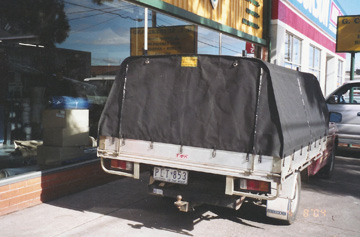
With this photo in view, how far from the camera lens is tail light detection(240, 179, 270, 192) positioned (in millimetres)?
4031

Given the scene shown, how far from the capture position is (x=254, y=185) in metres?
4.07

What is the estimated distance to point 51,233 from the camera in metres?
4.51

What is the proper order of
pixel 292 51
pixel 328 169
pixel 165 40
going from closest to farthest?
pixel 328 169, pixel 165 40, pixel 292 51

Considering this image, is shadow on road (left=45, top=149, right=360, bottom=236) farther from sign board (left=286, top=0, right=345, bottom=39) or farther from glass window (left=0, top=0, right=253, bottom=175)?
sign board (left=286, top=0, right=345, bottom=39)

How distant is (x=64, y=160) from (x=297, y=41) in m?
12.7

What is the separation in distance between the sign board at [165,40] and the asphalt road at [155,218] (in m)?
3.27

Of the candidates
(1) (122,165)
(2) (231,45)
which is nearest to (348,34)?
(2) (231,45)

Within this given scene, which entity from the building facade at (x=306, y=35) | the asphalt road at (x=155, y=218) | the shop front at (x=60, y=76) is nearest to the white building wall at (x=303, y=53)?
the building facade at (x=306, y=35)

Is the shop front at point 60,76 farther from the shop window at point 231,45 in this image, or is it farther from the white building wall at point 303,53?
the white building wall at point 303,53

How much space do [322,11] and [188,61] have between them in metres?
17.6

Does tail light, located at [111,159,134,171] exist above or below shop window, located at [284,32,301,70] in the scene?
below

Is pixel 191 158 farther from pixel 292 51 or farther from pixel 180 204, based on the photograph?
pixel 292 51

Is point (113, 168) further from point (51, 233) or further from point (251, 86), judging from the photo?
point (251, 86)

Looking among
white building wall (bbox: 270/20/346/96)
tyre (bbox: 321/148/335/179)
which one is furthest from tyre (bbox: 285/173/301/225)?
white building wall (bbox: 270/20/346/96)
